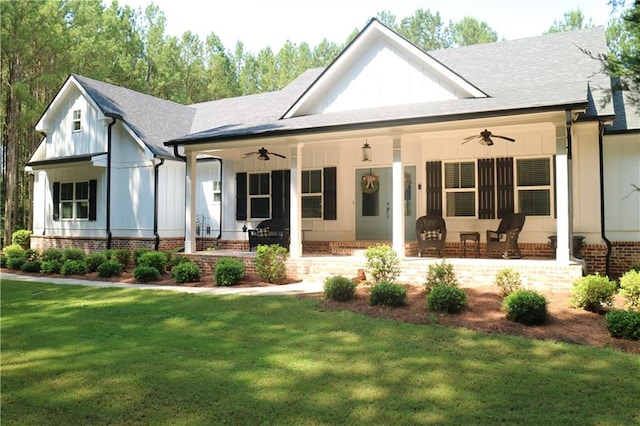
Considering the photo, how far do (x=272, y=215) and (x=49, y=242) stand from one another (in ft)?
30.0

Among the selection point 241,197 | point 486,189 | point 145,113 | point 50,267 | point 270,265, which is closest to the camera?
point 270,265

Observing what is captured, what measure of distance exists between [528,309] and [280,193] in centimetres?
970

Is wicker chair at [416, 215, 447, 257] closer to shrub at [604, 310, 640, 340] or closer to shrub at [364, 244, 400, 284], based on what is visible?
shrub at [364, 244, 400, 284]

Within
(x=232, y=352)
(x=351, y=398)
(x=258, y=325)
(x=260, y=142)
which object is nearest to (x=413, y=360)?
(x=351, y=398)

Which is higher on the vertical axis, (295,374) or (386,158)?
(386,158)

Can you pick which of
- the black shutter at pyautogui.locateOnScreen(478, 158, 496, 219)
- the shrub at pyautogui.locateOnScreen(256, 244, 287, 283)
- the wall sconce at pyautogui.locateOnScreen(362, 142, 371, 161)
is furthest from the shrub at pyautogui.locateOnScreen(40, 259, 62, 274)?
the black shutter at pyautogui.locateOnScreen(478, 158, 496, 219)

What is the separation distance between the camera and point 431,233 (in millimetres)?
11930

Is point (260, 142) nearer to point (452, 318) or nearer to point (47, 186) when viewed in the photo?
point (452, 318)

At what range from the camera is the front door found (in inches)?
551


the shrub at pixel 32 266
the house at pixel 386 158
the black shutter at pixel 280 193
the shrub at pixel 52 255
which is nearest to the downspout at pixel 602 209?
the house at pixel 386 158

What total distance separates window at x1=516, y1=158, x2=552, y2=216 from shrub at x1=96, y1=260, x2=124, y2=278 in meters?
10.1

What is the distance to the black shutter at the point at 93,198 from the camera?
17125 mm

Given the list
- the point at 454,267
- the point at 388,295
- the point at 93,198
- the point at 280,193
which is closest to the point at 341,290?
the point at 388,295

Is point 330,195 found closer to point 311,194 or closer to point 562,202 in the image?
point 311,194
